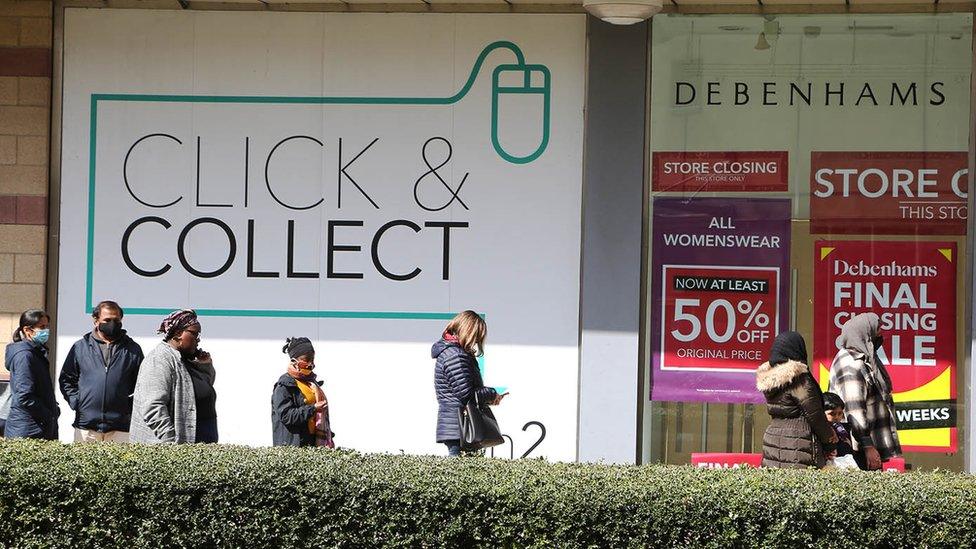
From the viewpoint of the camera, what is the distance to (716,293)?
10375 millimetres

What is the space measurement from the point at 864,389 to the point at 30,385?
17.5 feet

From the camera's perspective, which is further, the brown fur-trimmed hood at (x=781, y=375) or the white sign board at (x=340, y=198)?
the white sign board at (x=340, y=198)

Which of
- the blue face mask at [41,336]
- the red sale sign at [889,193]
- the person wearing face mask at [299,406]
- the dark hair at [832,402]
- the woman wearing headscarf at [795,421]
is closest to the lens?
the woman wearing headscarf at [795,421]

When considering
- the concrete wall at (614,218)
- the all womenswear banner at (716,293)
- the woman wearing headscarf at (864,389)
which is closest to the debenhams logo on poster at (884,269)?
the all womenswear banner at (716,293)

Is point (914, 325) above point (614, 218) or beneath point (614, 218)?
beneath

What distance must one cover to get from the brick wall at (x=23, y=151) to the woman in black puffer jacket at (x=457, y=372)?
3.77 m

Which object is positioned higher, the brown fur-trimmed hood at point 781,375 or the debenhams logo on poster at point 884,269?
the debenhams logo on poster at point 884,269

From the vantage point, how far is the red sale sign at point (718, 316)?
1030 cm

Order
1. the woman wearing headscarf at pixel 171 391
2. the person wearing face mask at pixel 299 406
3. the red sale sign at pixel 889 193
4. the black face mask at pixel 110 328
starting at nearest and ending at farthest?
1. the woman wearing headscarf at pixel 171 391
2. the person wearing face mask at pixel 299 406
3. the black face mask at pixel 110 328
4. the red sale sign at pixel 889 193

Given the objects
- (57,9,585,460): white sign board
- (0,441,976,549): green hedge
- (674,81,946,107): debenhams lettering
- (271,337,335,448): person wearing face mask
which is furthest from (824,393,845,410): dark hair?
(271,337,335,448): person wearing face mask

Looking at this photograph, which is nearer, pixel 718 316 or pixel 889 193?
pixel 889 193

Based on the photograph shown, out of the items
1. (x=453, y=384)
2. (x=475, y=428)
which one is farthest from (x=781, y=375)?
(x=453, y=384)

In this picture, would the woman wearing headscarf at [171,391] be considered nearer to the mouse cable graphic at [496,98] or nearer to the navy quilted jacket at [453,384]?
the navy quilted jacket at [453,384]

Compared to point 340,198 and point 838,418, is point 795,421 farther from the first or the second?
point 340,198
